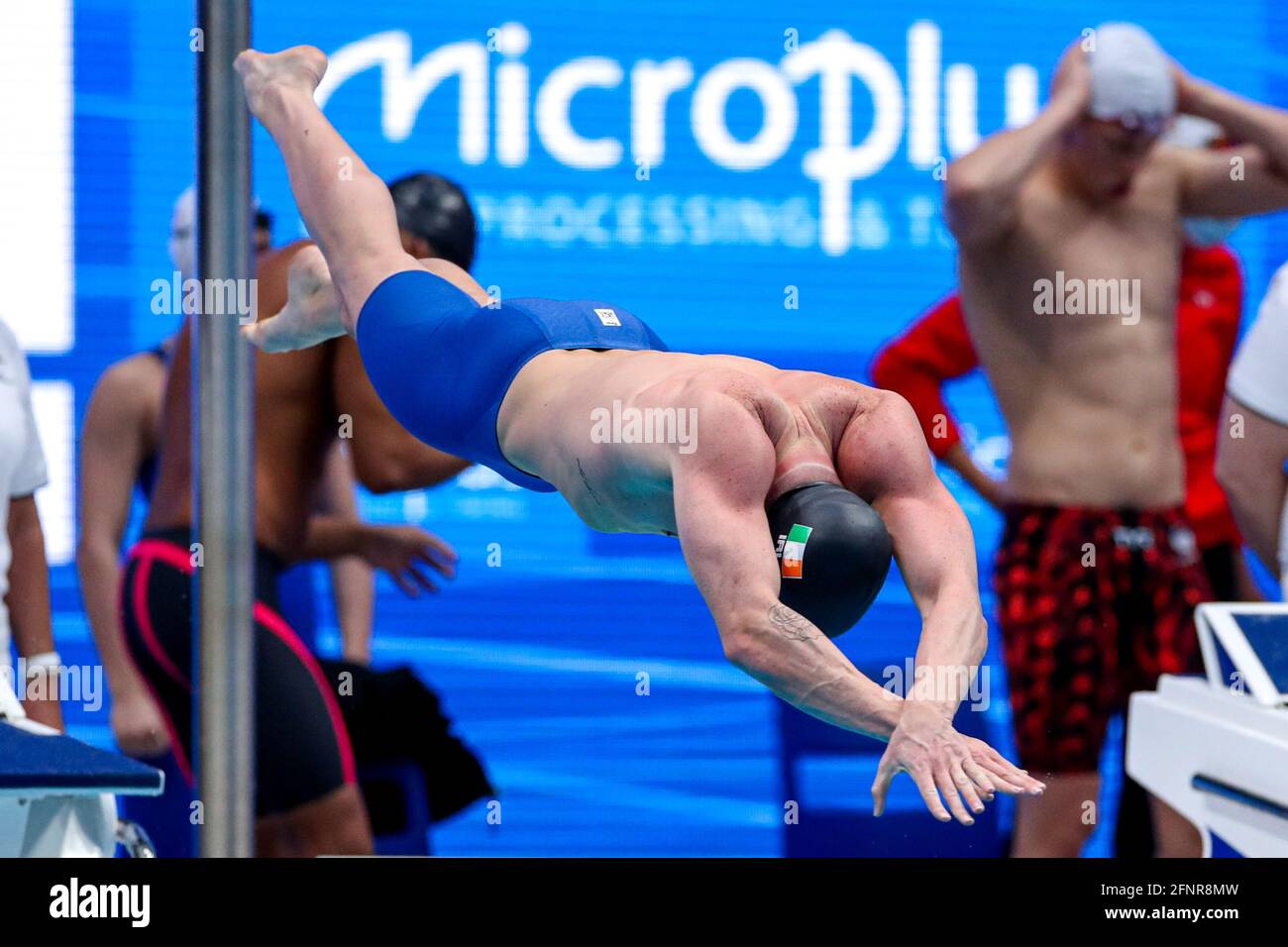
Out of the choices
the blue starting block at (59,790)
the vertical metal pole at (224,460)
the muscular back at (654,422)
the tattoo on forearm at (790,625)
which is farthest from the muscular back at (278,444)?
the tattoo on forearm at (790,625)

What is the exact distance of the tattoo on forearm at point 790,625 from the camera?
2.23 meters

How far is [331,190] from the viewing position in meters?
3.16

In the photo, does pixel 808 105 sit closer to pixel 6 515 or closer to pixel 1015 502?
pixel 1015 502

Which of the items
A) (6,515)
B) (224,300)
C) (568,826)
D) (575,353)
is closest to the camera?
(575,353)

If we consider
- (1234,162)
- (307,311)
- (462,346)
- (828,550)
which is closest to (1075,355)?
(1234,162)

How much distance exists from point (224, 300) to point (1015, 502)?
6.63ft

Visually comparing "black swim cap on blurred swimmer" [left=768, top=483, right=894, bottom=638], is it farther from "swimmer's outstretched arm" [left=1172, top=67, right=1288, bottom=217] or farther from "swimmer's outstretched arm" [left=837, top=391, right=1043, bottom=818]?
"swimmer's outstretched arm" [left=1172, top=67, right=1288, bottom=217]

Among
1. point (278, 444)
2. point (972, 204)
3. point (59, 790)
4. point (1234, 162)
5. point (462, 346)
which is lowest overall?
point (59, 790)

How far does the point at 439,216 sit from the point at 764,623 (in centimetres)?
196

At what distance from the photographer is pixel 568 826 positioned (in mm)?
5539

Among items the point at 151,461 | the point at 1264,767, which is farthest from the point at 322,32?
the point at 1264,767

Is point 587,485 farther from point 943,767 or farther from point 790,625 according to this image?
point 943,767

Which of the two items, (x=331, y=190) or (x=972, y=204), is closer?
(x=331, y=190)

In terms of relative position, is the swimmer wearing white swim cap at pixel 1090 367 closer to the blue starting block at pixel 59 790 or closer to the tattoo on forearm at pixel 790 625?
the tattoo on forearm at pixel 790 625
